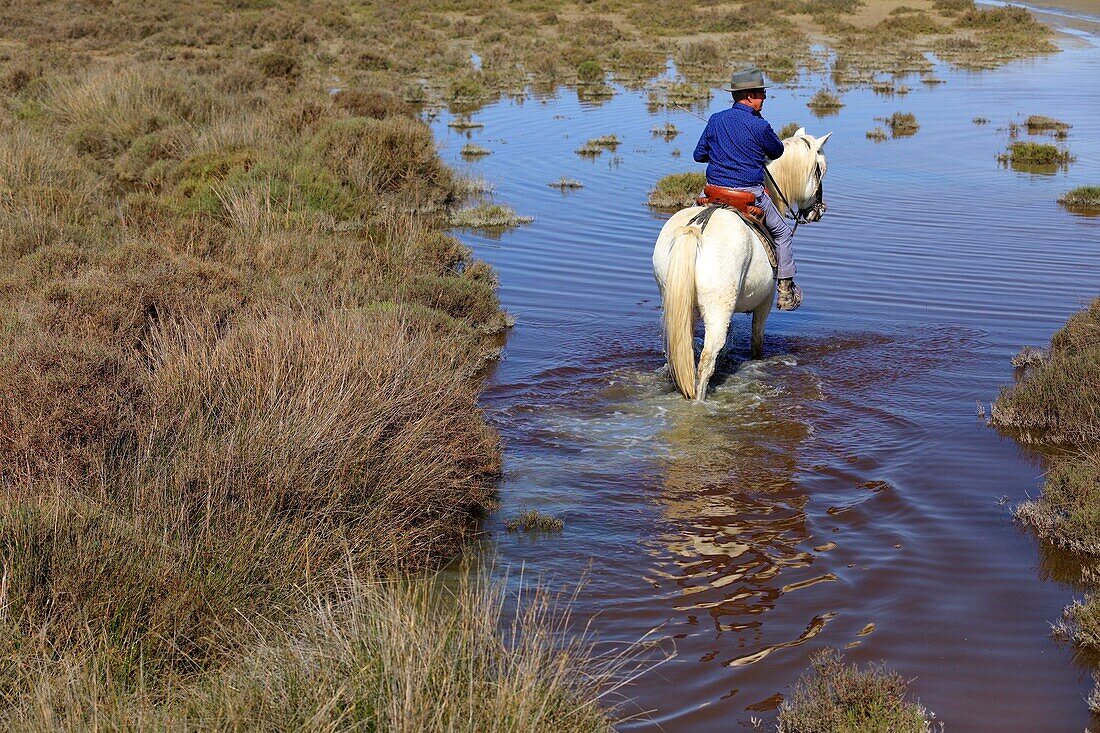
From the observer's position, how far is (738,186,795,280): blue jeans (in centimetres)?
903

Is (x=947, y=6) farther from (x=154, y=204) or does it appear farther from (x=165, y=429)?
(x=165, y=429)

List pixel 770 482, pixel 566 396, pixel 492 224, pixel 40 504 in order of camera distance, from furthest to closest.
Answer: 1. pixel 492 224
2. pixel 566 396
3. pixel 770 482
4. pixel 40 504

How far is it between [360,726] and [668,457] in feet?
15.0

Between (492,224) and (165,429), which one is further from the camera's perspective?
(492,224)

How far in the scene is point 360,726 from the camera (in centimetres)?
342

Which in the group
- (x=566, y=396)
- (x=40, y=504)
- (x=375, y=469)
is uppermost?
(x=40, y=504)

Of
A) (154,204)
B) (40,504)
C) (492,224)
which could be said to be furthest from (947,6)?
(40,504)

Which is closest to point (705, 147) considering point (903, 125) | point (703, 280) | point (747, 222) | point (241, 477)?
point (747, 222)

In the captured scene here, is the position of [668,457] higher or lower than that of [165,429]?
lower

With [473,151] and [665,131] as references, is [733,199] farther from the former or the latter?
[665,131]

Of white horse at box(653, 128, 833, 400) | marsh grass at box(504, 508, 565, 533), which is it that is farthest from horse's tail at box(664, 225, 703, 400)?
marsh grass at box(504, 508, 565, 533)

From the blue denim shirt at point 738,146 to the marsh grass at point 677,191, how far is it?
25.7 ft

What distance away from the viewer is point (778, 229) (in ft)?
30.2

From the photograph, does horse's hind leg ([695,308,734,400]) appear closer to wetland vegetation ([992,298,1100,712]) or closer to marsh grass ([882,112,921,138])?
wetland vegetation ([992,298,1100,712])
